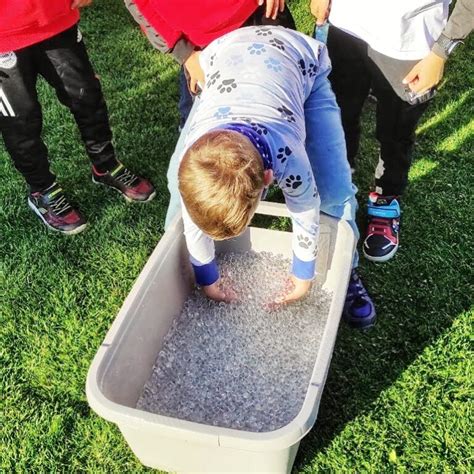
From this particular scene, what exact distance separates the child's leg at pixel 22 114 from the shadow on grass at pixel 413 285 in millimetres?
1101

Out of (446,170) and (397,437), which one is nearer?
(397,437)

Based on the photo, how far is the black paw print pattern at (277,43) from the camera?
5.23ft

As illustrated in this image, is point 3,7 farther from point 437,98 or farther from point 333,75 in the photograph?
point 437,98

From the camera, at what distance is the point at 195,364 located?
6.11 ft

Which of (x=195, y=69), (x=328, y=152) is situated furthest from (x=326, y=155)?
(x=195, y=69)

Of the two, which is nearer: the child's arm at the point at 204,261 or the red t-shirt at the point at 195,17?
the child's arm at the point at 204,261

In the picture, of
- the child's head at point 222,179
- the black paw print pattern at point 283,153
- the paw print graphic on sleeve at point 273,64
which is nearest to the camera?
the child's head at point 222,179

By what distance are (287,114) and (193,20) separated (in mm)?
507

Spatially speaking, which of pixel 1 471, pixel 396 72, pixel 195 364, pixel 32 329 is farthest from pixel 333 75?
pixel 1 471

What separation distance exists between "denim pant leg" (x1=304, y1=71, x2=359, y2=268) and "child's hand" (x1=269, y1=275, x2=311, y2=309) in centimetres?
19

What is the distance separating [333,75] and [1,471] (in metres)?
1.42

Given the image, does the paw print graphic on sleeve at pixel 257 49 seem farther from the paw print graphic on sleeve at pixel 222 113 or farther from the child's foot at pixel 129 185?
the child's foot at pixel 129 185

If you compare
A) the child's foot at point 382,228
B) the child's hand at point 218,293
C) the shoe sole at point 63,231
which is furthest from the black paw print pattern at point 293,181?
the shoe sole at point 63,231

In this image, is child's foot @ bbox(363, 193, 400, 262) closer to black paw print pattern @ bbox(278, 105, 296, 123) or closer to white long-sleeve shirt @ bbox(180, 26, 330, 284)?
white long-sleeve shirt @ bbox(180, 26, 330, 284)
